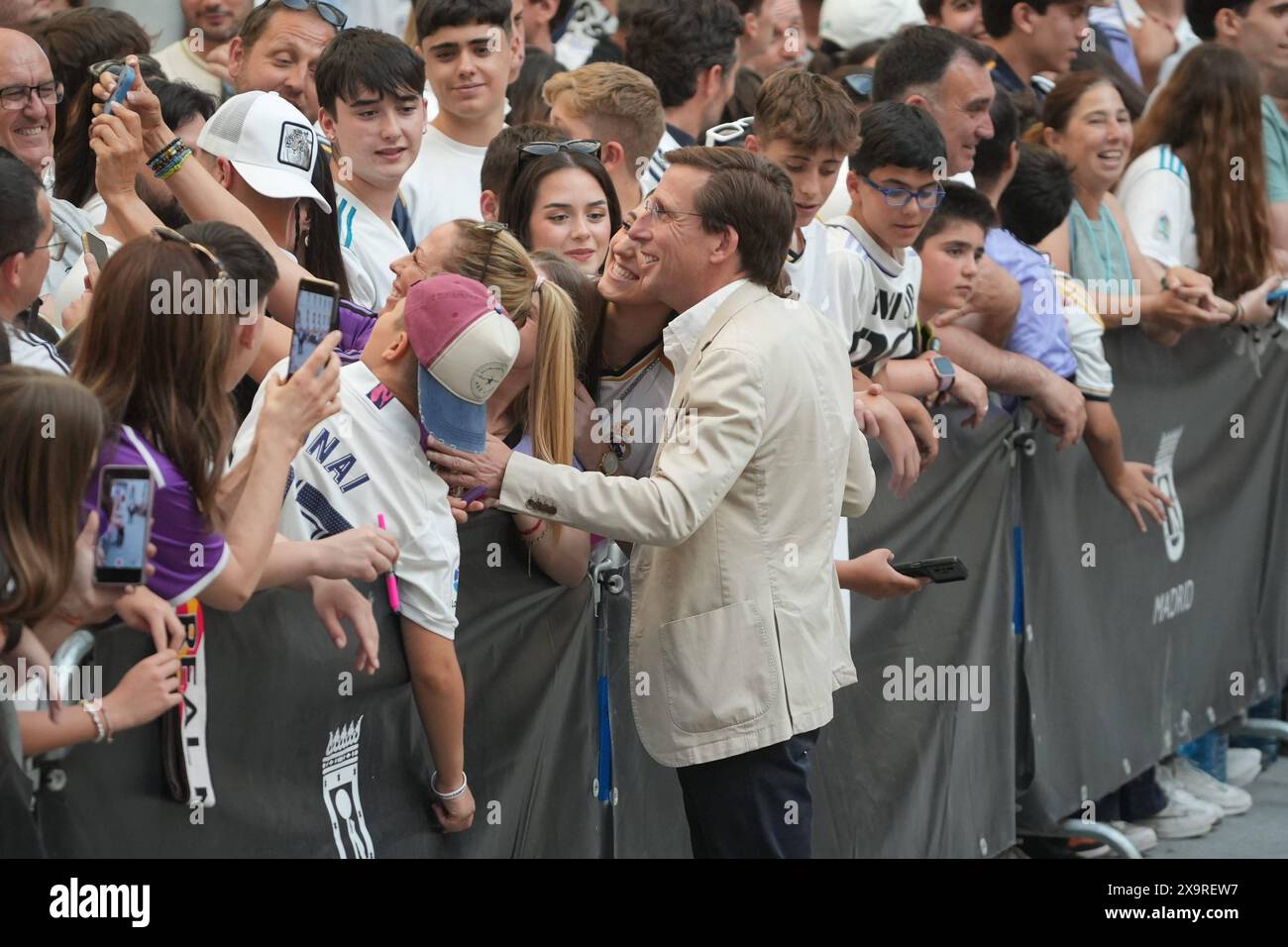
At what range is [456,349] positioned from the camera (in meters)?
3.81

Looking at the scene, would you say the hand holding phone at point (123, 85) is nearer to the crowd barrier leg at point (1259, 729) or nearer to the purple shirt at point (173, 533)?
the purple shirt at point (173, 533)

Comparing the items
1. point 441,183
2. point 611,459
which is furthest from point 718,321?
point 441,183

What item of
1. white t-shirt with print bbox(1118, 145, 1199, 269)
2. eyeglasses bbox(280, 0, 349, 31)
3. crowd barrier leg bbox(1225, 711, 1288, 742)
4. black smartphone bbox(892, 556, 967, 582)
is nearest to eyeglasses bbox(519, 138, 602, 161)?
eyeglasses bbox(280, 0, 349, 31)

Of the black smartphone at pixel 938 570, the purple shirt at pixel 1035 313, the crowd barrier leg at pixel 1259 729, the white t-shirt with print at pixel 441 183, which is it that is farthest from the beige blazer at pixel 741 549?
the crowd barrier leg at pixel 1259 729

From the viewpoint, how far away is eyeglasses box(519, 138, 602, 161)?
5516mm

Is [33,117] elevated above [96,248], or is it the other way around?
[33,117]

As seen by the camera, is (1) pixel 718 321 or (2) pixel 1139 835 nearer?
(1) pixel 718 321

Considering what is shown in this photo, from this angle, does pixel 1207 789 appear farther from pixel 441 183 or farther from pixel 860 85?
pixel 441 183

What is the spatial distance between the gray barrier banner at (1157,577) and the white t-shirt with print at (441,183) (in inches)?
85.8

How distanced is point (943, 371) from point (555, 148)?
1413 millimetres

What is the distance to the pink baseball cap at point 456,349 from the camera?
381cm

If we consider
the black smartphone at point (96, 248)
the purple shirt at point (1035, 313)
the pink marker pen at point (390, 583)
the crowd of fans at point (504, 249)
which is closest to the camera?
the crowd of fans at point (504, 249)

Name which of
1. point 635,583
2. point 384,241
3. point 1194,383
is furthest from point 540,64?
point 635,583

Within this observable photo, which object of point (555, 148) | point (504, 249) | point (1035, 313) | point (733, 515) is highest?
point (555, 148)
